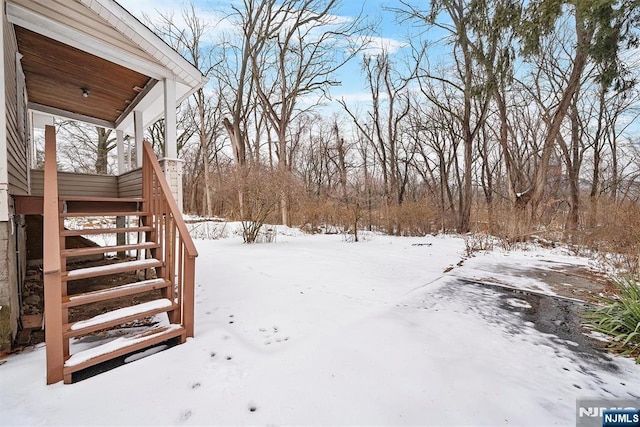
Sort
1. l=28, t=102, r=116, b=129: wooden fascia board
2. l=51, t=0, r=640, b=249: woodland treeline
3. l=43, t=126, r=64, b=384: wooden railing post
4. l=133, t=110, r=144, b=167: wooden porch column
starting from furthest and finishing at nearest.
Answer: l=51, t=0, r=640, b=249: woodland treeline → l=28, t=102, r=116, b=129: wooden fascia board → l=133, t=110, r=144, b=167: wooden porch column → l=43, t=126, r=64, b=384: wooden railing post

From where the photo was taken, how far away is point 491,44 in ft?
25.2

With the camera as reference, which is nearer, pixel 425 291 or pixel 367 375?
pixel 367 375

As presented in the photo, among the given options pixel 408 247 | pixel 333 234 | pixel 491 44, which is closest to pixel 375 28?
pixel 491 44

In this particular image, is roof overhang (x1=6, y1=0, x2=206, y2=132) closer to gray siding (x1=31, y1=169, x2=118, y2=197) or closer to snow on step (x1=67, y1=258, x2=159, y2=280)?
gray siding (x1=31, y1=169, x2=118, y2=197)

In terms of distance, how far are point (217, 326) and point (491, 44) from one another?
31.1 ft

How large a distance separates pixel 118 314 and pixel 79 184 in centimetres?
430

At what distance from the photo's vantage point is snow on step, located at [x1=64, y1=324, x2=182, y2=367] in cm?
203

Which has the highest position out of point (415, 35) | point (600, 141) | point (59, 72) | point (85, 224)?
point (415, 35)

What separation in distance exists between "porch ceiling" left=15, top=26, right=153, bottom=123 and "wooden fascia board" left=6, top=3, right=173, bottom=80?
41 centimetres

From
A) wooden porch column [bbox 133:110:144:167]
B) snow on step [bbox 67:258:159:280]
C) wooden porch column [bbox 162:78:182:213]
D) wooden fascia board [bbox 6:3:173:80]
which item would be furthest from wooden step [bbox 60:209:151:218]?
wooden porch column [bbox 133:110:144:167]

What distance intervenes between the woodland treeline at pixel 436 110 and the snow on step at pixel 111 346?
535 cm

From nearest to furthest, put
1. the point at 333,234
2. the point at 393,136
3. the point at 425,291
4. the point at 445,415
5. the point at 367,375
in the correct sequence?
the point at 445,415
the point at 367,375
the point at 425,291
the point at 333,234
the point at 393,136

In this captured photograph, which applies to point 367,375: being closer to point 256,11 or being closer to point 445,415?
point 445,415

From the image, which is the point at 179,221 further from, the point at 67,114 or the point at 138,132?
the point at 67,114
